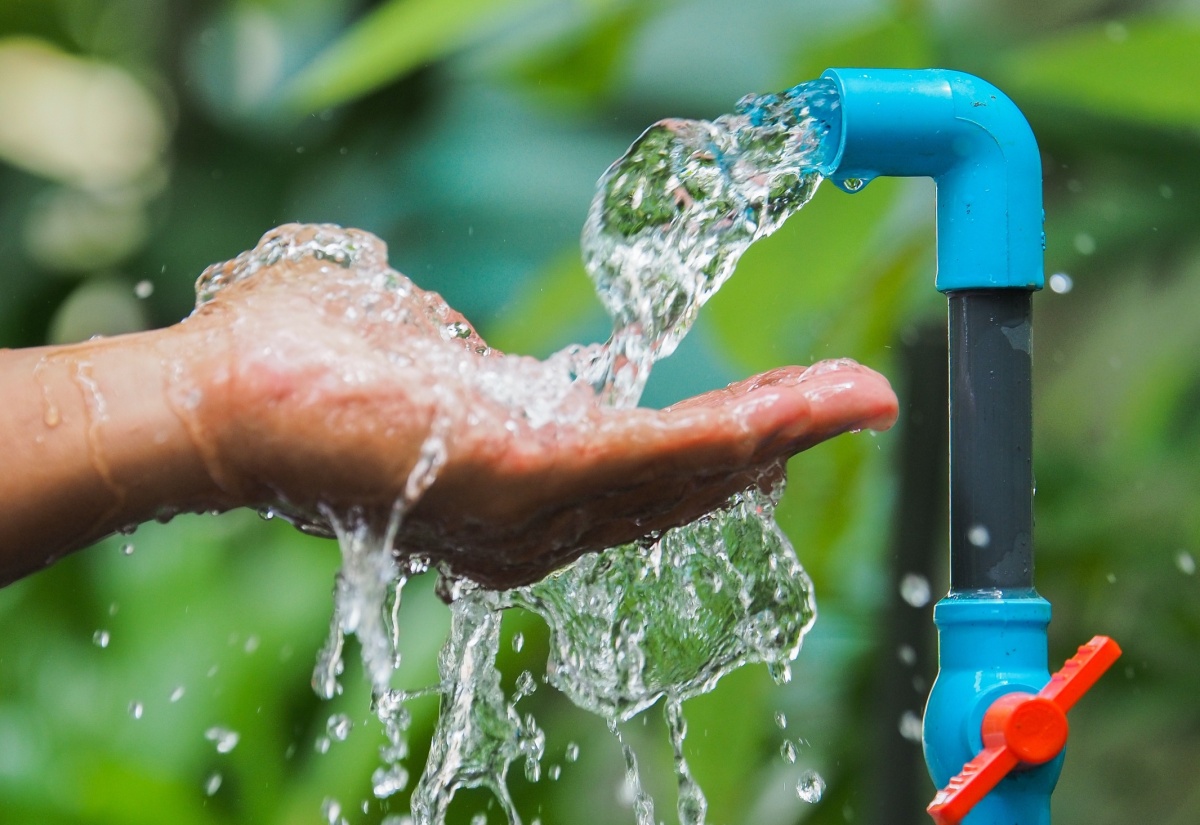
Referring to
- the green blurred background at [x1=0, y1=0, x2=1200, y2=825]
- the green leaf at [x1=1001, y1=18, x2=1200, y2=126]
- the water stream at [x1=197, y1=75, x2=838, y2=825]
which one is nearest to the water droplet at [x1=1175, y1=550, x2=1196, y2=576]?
the green blurred background at [x1=0, y1=0, x2=1200, y2=825]

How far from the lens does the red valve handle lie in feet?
1.83

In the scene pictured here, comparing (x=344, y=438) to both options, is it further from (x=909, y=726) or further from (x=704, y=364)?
(x=704, y=364)

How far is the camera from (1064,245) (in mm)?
1534

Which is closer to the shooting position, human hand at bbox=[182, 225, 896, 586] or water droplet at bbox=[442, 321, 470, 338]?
human hand at bbox=[182, 225, 896, 586]

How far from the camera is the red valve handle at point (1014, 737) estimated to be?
56 cm

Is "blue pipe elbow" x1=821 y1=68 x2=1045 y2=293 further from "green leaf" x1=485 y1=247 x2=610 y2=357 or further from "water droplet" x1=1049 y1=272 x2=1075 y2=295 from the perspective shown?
"water droplet" x1=1049 y1=272 x2=1075 y2=295

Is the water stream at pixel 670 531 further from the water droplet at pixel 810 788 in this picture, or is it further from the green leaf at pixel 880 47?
the green leaf at pixel 880 47

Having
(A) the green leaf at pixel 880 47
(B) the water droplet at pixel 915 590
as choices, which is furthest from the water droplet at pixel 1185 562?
(A) the green leaf at pixel 880 47

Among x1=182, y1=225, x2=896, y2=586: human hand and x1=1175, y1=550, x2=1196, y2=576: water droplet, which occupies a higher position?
x1=182, y1=225, x2=896, y2=586: human hand

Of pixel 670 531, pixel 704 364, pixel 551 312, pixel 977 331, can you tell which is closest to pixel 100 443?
pixel 670 531

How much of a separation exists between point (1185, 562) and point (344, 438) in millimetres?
1222

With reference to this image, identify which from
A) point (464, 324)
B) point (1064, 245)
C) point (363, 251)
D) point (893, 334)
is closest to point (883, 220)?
point (893, 334)

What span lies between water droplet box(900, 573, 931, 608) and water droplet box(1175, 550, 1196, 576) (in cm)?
28

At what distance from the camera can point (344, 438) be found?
20.2 inches
